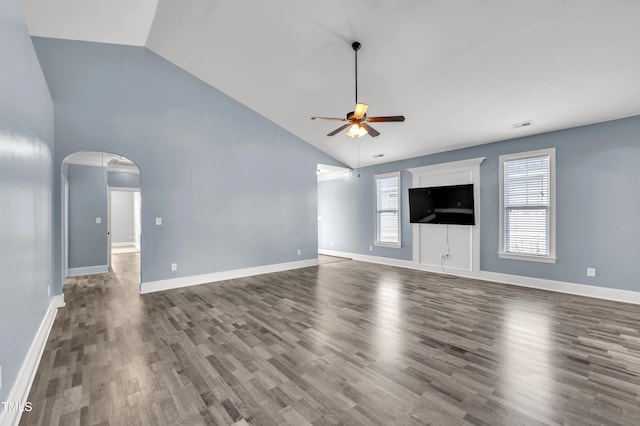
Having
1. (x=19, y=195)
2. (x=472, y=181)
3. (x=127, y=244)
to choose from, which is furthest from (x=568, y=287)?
(x=127, y=244)

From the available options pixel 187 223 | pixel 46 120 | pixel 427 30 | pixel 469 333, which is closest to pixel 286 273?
pixel 187 223

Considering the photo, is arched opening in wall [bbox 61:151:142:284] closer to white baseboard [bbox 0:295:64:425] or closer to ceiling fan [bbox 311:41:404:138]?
white baseboard [bbox 0:295:64:425]

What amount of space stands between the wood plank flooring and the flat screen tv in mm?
1824

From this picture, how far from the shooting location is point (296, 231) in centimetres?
671

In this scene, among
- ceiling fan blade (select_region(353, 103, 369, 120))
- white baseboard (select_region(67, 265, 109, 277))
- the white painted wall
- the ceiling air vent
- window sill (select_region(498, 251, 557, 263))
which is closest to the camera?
ceiling fan blade (select_region(353, 103, 369, 120))

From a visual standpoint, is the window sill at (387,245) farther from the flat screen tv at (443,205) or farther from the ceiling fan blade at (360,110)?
the ceiling fan blade at (360,110)

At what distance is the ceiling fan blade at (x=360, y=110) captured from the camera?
10.8 feet

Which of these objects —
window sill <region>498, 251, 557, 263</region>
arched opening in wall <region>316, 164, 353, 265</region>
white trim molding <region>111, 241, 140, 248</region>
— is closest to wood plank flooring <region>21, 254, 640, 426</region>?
window sill <region>498, 251, 557, 263</region>

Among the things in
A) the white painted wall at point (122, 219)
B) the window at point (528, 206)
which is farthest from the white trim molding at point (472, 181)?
the white painted wall at point (122, 219)

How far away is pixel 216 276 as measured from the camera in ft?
17.9

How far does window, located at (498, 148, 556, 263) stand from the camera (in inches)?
187

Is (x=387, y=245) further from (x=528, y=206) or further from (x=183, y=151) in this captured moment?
(x=183, y=151)

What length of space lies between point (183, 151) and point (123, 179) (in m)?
4.07

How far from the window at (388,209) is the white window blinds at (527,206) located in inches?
93.0
